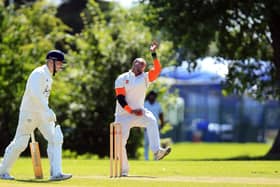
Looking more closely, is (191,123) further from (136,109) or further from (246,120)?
(136,109)

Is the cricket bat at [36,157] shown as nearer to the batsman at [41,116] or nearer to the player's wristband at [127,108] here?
the batsman at [41,116]

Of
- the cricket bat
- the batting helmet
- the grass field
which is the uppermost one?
the batting helmet

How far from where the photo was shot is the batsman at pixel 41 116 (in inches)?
556

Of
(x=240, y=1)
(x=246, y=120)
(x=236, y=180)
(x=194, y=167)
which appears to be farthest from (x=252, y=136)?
(x=236, y=180)

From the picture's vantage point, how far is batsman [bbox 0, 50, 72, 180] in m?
14.1

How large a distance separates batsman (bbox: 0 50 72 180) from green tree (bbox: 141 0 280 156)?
12961 millimetres

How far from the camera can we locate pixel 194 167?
57.9ft

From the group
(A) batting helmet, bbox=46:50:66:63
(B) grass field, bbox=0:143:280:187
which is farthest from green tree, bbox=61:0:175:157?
(A) batting helmet, bbox=46:50:66:63

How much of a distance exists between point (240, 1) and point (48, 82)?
13567mm

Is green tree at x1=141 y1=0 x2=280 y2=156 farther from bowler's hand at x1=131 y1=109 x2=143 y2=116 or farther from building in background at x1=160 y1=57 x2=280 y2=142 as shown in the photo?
building in background at x1=160 y1=57 x2=280 y2=142

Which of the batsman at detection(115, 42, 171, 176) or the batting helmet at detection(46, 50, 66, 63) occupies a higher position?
the batting helmet at detection(46, 50, 66, 63)

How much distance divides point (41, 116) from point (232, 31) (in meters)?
15.9

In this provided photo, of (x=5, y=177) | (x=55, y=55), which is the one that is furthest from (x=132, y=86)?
(x=5, y=177)

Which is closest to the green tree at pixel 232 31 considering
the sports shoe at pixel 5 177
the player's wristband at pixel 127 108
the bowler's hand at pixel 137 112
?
the bowler's hand at pixel 137 112
